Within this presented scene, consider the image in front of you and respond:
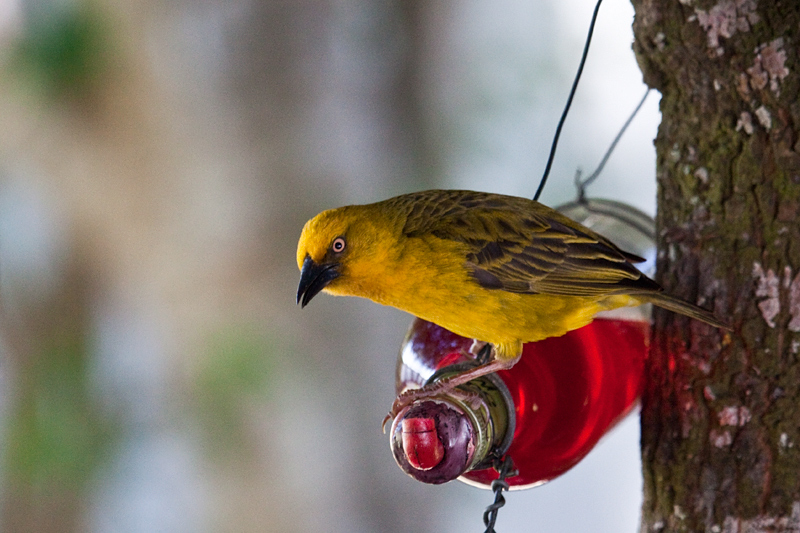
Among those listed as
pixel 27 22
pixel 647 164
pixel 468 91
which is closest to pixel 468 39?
pixel 468 91

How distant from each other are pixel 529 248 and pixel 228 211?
4.57 ft

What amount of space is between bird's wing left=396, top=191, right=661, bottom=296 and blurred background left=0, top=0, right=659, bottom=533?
3.82ft

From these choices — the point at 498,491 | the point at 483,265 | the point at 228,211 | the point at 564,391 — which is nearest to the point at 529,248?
the point at 483,265

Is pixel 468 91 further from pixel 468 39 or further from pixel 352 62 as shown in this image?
pixel 352 62

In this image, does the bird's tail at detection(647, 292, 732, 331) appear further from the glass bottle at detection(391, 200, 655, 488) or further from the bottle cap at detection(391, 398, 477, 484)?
the bottle cap at detection(391, 398, 477, 484)

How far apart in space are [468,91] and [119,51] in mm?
1305

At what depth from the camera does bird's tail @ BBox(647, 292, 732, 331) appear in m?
1.20

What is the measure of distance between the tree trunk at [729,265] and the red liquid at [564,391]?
85 mm

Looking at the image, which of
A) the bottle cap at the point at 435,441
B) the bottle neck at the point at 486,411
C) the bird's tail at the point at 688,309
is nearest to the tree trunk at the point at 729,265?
the bird's tail at the point at 688,309

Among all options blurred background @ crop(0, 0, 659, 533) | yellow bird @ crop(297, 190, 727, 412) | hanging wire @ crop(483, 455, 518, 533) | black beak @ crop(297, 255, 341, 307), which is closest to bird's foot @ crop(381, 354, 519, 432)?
yellow bird @ crop(297, 190, 727, 412)

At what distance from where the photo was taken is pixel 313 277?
4.75ft

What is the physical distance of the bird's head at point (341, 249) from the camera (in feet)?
4.78

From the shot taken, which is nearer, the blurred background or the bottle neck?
the bottle neck

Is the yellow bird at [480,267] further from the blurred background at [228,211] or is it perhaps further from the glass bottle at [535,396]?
the blurred background at [228,211]
